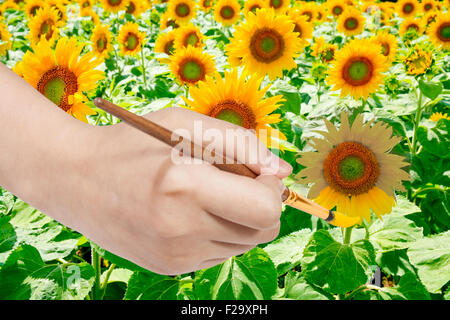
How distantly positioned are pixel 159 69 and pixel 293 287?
110 centimetres

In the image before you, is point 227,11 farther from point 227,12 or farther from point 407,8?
point 407,8

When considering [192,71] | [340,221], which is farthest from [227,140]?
[192,71]

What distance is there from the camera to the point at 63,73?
3.43 ft

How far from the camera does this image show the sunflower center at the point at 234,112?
1007mm

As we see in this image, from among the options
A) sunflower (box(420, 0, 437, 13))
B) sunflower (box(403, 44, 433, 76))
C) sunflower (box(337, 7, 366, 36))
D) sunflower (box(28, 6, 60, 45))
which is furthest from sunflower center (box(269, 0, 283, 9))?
sunflower (box(420, 0, 437, 13))

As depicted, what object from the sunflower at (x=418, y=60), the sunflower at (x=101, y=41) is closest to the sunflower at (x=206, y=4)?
the sunflower at (x=101, y=41)

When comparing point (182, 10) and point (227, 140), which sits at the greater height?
point (182, 10)

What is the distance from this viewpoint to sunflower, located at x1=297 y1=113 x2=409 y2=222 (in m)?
0.96

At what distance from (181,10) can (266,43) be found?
1.24 meters

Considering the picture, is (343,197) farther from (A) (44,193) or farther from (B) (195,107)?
(A) (44,193)

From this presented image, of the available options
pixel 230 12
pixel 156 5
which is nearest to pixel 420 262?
pixel 230 12

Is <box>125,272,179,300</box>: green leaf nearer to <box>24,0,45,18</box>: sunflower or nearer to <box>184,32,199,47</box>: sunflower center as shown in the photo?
<box>184,32,199,47</box>: sunflower center

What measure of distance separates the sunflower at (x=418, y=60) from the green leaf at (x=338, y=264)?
75cm

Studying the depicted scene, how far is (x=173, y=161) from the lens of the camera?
506mm
